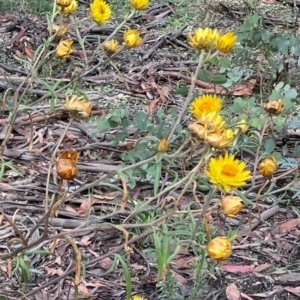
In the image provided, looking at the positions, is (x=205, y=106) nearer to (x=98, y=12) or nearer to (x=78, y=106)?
(x=78, y=106)

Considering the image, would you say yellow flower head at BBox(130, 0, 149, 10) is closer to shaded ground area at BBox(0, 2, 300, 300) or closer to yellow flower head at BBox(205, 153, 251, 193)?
shaded ground area at BBox(0, 2, 300, 300)

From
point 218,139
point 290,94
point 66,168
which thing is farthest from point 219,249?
point 290,94

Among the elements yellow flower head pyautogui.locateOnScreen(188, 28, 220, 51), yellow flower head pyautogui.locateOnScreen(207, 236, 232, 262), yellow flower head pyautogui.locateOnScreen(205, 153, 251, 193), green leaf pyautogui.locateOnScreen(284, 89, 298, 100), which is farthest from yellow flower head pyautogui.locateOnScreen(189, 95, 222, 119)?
green leaf pyautogui.locateOnScreen(284, 89, 298, 100)

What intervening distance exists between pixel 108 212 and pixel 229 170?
2.95ft

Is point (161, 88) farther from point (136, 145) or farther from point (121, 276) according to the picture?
point (121, 276)

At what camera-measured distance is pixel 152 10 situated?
4.15m

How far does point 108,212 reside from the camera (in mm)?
→ 2094

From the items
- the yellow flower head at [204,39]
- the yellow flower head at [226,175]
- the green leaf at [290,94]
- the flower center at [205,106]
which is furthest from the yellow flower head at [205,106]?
the green leaf at [290,94]

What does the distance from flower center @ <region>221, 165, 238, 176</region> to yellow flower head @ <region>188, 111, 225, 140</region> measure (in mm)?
72

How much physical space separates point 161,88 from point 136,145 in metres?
1.05

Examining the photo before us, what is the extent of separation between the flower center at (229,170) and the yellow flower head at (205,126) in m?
0.07

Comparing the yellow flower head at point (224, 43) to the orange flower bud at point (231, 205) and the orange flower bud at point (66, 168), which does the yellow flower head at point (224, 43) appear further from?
the orange flower bud at point (66, 168)

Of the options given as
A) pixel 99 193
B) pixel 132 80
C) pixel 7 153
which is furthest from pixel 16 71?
pixel 99 193

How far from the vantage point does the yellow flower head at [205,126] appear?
49.3 inches
